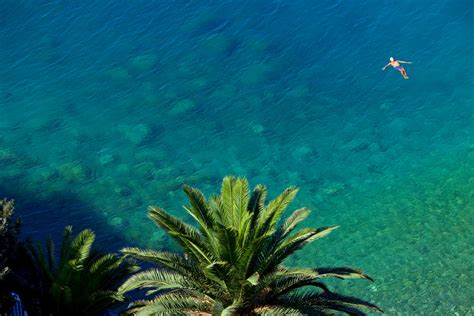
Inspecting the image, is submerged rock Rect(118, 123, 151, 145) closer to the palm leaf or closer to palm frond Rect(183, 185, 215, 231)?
palm frond Rect(183, 185, 215, 231)

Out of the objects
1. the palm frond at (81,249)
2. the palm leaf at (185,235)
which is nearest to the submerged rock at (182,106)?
the palm frond at (81,249)

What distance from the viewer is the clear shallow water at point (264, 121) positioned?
2622cm

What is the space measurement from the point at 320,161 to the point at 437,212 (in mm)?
5314

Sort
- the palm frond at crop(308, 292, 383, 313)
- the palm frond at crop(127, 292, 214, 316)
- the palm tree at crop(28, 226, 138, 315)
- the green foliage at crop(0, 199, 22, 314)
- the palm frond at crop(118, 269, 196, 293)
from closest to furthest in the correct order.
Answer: the palm frond at crop(127, 292, 214, 316)
the palm frond at crop(118, 269, 196, 293)
the palm frond at crop(308, 292, 383, 313)
the green foliage at crop(0, 199, 22, 314)
the palm tree at crop(28, 226, 138, 315)

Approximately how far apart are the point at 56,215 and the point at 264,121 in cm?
1013

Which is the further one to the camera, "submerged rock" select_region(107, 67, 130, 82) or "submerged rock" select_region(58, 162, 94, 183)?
"submerged rock" select_region(107, 67, 130, 82)

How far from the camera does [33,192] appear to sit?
28.3 metres

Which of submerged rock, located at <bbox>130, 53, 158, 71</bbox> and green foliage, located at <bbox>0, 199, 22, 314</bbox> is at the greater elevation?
submerged rock, located at <bbox>130, 53, 158, 71</bbox>

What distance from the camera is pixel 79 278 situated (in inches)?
730

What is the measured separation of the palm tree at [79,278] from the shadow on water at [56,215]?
6363mm

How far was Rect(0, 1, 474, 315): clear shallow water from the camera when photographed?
26.2 meters

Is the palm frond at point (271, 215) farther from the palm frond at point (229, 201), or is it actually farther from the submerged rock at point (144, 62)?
the submerged rock at point (144, 62)

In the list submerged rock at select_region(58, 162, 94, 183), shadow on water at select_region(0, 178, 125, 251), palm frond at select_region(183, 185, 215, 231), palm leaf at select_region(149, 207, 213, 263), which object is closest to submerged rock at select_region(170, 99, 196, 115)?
submerged rock at select_region(58, 162, 94, 183)

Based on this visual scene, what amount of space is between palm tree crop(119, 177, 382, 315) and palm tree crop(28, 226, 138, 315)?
1.78 m
